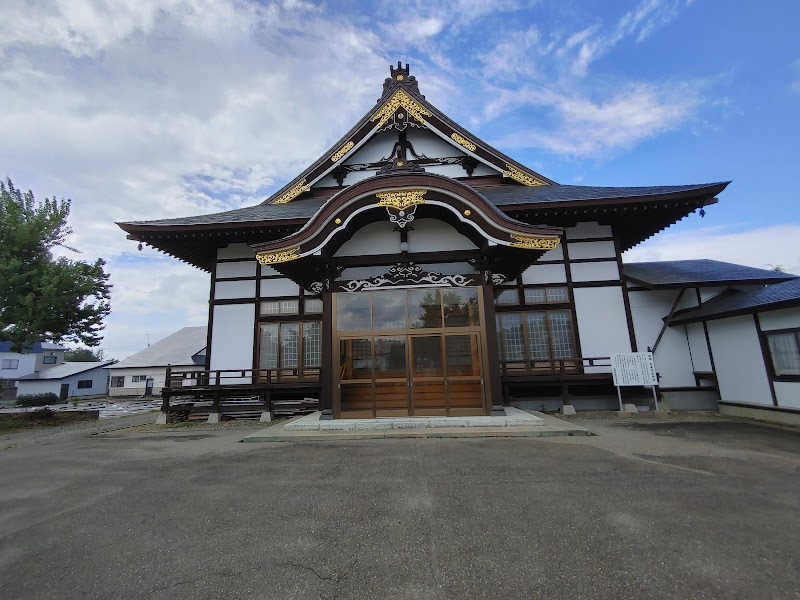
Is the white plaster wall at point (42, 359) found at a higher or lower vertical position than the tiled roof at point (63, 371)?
higher

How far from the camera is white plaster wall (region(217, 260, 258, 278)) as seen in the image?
11078 mm

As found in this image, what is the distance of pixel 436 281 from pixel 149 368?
1357 inches

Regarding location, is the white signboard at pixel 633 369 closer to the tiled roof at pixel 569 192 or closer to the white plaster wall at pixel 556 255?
the white plaster wall at pixel 556 255

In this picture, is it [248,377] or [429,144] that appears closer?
[248,377]

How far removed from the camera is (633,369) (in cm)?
868

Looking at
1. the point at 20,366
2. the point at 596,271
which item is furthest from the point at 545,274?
the point at 20,366

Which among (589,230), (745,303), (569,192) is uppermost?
(569,192)

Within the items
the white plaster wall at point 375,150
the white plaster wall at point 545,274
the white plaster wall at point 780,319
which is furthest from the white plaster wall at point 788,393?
the white plaster wall at point 375,150

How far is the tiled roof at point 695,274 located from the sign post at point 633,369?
2383 mm

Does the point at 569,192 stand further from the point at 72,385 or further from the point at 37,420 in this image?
the point at 72,385

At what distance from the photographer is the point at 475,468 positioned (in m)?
4.86

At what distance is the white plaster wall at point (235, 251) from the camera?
11195 millimetres

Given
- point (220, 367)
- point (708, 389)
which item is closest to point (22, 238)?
point (220, 367)

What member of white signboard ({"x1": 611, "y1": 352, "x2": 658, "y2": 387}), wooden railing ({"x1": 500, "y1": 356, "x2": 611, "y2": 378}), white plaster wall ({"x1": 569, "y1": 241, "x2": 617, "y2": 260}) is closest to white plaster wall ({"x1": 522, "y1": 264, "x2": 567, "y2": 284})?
white plaster wall ({"x1": 569, "y1": 241, "x2": 617, "y2": 260})
